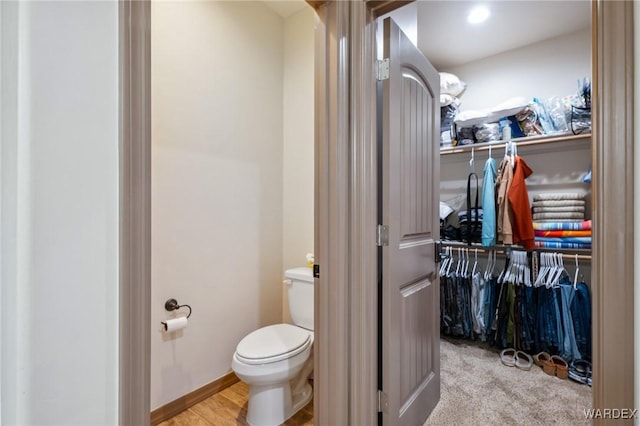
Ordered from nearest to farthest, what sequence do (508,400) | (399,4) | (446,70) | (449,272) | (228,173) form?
(399,4)
(508,400)
(228,173)
(449,272)
(446,70)

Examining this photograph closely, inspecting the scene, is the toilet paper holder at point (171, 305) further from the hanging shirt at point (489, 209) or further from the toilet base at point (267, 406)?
the hanging shirt at point (489, 209)

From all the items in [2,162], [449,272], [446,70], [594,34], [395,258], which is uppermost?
[446,70]

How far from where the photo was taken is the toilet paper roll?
5.54 feet

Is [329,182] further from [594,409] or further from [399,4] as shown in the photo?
[594,409]

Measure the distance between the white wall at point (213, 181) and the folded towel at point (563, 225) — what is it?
6.70 ft

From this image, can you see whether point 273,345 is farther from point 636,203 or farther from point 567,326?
point 567,326

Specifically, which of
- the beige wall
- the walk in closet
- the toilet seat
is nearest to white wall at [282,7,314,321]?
the beige wall

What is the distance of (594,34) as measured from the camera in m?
0.86

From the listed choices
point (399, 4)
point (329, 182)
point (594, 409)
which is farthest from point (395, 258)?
point (399, 4)

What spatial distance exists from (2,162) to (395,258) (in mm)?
1306

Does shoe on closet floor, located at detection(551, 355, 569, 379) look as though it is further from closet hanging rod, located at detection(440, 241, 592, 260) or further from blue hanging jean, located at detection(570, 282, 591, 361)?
closet hanging rod, located at detection(440, 241, 592, 260)

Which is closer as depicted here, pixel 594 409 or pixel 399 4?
pixel 594 409

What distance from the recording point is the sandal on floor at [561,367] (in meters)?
2.19

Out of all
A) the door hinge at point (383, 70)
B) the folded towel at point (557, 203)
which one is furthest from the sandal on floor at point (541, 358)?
the door hinge at point (383, 70)
